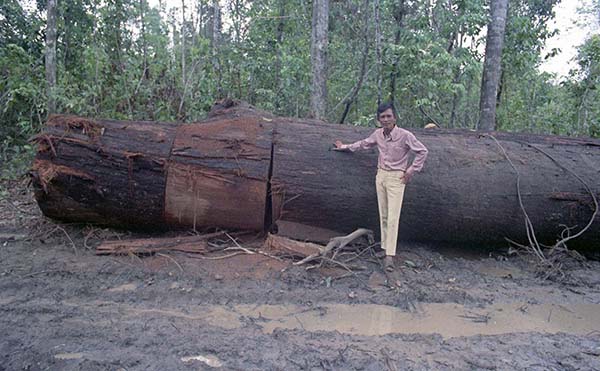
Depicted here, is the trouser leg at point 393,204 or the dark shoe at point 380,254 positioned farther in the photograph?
the dark shoe at point 380,254

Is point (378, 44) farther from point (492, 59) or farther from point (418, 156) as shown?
point (418, 156)

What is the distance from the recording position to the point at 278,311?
3498mm

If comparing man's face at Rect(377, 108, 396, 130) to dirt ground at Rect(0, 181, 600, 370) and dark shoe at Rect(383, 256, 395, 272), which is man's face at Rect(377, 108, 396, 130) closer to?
dark shoe at Rect(383, 256, 395, 272)

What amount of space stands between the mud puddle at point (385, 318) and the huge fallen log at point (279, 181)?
4.75 ft

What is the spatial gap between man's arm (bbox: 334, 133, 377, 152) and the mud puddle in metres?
1.82

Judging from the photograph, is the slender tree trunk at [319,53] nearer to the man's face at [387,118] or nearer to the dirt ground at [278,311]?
the man's face at [387,118]

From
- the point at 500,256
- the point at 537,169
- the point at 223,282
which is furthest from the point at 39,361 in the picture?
the point at 537,169

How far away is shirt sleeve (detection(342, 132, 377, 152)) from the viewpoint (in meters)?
4.67

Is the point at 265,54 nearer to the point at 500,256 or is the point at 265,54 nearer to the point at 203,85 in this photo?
the point at 203,85

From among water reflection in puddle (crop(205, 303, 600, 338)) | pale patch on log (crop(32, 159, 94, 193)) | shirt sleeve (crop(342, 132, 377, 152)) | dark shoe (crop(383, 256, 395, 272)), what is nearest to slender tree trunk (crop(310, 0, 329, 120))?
shirt sleeve (crop(342, 132, 377, 152))

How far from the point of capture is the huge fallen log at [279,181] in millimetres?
4715

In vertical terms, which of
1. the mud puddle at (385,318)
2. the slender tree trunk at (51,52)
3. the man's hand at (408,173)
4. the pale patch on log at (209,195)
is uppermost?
the slender tree trunk at (51,52)

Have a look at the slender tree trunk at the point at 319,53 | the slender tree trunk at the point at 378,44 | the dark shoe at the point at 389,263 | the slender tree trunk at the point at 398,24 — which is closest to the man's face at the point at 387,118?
the dark shoe at the point at 389,263

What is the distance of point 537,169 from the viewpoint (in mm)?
5145
